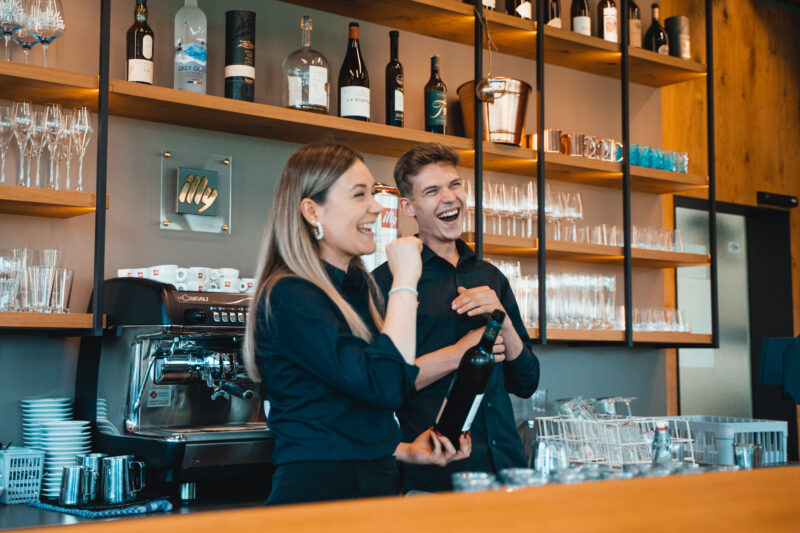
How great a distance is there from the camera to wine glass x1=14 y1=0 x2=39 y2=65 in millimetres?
2748

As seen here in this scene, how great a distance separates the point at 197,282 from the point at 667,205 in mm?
2931

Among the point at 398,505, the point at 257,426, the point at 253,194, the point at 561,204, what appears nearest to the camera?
the point at 398,505

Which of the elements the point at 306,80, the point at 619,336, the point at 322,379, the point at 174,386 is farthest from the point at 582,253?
the point at 322,379

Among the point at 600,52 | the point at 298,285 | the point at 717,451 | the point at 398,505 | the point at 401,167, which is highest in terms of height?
the point at 600,52

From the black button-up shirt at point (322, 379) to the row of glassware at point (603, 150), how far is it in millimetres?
2562

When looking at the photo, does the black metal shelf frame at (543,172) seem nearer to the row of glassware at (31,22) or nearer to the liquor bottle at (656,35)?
the liquor bottle at (656,35)

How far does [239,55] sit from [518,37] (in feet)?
4.65

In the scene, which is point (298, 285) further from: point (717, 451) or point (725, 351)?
point (725, 351)

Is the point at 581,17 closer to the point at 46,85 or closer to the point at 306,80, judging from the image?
the point at 306,80

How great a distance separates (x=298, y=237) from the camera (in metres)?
1.66

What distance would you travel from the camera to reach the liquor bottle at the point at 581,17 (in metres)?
4.21

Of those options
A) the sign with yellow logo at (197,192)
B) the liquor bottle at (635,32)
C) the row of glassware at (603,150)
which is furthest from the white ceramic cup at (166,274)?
the liquor bottle at (635,32)

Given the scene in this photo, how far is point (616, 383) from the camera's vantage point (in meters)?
4.50

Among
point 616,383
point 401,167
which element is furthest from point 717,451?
point 401,167
